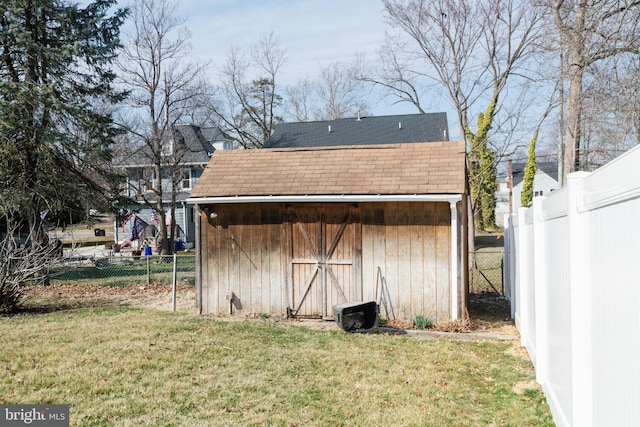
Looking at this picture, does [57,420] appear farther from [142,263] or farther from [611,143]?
[142,263]

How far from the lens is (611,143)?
46.9ft

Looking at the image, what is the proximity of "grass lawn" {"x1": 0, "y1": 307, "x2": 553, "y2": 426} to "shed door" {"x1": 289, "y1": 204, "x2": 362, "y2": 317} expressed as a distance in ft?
3.81

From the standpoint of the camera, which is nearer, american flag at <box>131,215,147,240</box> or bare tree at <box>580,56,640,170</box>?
bare tree at <box>580,56,640,170</box>

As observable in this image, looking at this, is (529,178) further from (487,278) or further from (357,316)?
(357,316)

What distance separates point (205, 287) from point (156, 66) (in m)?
17.3

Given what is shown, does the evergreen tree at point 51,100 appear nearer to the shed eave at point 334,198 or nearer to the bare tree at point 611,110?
the shed eave at point 334,198

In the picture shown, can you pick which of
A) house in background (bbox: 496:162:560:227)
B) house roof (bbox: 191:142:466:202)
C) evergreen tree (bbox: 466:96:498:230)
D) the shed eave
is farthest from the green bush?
house in background (bbox: 496:162:560:227)

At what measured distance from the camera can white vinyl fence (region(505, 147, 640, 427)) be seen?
1.97 meters

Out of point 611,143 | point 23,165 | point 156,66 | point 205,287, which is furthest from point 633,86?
point 156,66

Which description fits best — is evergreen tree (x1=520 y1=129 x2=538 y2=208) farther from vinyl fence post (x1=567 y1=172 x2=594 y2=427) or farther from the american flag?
vinyl fence post (x1=567 y1=172 x2=594 y2=427)

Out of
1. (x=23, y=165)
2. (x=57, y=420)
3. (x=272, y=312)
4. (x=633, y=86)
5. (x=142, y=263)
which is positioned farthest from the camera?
(x=142, y=263)

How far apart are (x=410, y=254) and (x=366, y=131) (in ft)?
54.4

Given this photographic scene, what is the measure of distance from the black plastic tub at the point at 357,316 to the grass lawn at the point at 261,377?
21cm

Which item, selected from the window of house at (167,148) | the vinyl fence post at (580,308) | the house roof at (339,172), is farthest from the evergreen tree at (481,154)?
the vinyl fence post at (580,308)
